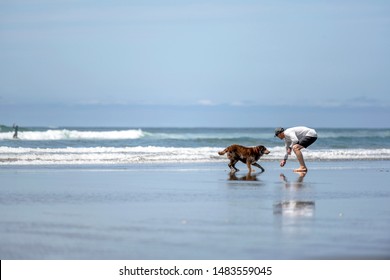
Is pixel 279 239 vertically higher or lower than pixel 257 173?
lower

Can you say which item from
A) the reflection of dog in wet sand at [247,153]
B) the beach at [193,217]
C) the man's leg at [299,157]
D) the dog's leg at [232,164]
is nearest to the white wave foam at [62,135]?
the dog's leg at [232,164]

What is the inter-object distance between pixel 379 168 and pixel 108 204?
1150 cm

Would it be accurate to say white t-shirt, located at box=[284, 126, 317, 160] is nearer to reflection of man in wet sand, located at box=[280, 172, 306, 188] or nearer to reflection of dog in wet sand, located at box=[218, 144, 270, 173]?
reflection of dog in wet sand, located at box=[218, 144, 270, 173]

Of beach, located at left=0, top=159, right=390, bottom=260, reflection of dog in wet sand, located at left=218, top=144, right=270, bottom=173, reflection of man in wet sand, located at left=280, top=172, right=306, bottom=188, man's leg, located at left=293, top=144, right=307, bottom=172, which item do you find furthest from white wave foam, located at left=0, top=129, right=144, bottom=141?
beach, located at left=0, top=159, right=390, bottom=260

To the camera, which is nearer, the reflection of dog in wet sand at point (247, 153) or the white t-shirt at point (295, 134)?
the reflection of dog in wet sand at point (247, 153)

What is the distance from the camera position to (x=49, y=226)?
9688 mm

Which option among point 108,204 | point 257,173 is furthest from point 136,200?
point 257,173

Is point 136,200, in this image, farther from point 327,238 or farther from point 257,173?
point 257,173

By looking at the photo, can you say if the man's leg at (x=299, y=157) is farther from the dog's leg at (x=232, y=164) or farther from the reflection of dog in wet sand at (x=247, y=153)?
the dog's leg at (x=232, y=164)

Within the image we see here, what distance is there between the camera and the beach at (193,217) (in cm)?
827

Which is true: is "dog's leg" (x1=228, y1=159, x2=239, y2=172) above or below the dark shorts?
below

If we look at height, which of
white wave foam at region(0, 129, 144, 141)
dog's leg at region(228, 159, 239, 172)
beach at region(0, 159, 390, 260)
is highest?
white wave foam at region(0, 129, 144, 141)

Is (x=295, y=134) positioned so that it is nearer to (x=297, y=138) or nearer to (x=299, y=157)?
(x=297, y=138)

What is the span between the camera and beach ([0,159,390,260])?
8266 millimetres
